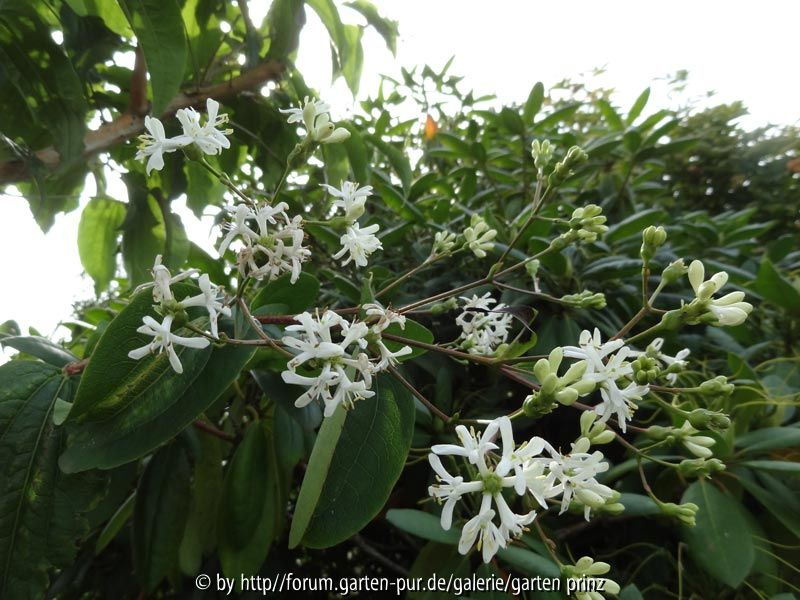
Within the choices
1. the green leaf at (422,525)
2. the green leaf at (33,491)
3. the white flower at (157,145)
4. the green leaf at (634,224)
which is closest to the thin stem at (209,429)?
the green leaf at (33,491)

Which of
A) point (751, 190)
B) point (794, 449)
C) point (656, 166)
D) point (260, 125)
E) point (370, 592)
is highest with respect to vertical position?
point (751, 190)

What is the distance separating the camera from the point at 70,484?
705 millimetres

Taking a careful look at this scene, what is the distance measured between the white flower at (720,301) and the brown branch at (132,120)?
98 cm

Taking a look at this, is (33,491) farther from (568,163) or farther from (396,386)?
(568,163)

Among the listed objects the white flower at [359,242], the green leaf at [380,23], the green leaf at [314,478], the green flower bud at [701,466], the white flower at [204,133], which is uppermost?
the green leaf at [380,23]

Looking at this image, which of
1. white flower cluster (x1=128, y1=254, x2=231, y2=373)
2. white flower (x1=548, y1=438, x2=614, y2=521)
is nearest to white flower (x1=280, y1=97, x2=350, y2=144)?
white flower cluster (x1=128, y1=254, x2=231, y2=373)

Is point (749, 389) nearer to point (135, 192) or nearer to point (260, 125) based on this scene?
point (260, 125)

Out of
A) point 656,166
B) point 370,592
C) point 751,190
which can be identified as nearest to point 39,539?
point 370,592

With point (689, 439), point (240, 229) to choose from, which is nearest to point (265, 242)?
point (240, 229)

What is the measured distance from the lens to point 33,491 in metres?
0.68

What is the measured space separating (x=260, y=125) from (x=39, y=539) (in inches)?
39.0

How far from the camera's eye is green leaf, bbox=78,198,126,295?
1397mm

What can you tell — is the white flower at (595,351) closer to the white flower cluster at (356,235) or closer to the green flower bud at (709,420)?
the green flower bud at (709,420)

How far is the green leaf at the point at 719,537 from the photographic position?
2.67 ft
